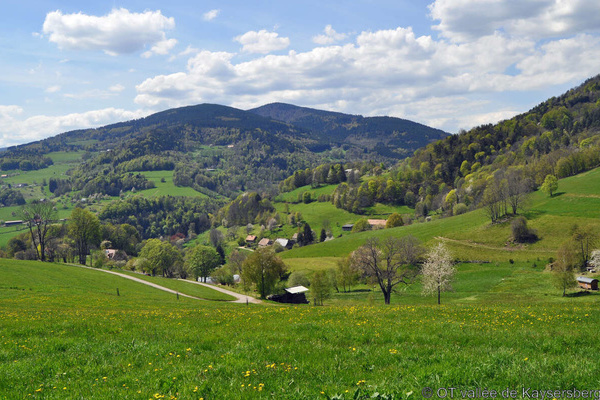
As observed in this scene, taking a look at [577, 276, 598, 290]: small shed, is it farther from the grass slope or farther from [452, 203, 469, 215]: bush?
[452, 203, 469, 215]: bush

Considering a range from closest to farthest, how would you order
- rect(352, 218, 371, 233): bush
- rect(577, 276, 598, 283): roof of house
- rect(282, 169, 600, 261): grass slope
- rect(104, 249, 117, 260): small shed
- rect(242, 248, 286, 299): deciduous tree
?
rect(577, 276, 598, 283): roof of house
rect(242, 248, 286, 299): deciduous tree
rect(282, 169, 600, 261): grass slope
rect(104, 249, 117, 260): small shed
rect(352, 218, 371, 233): bush

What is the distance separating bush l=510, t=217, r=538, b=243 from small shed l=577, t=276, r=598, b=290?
36.7m

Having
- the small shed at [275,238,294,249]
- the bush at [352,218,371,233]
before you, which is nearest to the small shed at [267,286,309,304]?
the bush at [352,218,371,233]

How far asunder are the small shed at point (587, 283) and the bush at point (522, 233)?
36656 mm

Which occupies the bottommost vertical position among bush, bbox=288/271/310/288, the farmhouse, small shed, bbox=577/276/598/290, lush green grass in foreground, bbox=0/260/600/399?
bush, bbox=288/271/310/288

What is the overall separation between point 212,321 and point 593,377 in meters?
15.5

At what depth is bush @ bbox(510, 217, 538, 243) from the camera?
10169cm

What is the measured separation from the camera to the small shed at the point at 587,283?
2542 inches

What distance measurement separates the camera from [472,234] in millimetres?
114062

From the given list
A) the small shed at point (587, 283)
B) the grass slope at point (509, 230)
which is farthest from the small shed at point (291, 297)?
the small shed at point (587, 283)

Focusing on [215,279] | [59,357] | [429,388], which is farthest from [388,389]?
[215,279]

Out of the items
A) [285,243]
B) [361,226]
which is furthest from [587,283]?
[285,243]

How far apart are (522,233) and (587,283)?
39.5m

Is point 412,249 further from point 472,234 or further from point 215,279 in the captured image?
point 215,279
